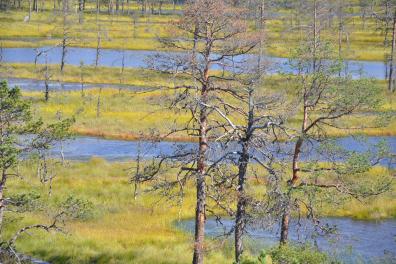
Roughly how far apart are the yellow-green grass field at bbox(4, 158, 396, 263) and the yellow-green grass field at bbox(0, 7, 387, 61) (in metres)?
53.3

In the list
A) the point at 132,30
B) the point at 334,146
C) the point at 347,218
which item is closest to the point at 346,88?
the point at 334,146

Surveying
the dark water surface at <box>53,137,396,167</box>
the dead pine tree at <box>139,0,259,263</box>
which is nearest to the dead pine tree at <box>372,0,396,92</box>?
the dark water surface at <box>53,137,396,167</box>

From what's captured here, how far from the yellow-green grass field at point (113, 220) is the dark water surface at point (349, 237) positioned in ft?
2.98

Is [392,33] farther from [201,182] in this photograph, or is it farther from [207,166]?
[201,182]

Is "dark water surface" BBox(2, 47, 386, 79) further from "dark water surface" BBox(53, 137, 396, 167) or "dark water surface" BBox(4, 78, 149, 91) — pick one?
"dark water surface" BBox(53, 137, 396, 167)

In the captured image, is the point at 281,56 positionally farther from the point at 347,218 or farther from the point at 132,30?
the point at 347,218

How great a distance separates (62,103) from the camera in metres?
58.8

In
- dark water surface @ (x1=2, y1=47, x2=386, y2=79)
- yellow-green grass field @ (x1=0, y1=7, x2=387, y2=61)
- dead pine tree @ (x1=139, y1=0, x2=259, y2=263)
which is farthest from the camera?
yellow-green grass field @ (x1=0, y1=7, x2=387, y2=61)

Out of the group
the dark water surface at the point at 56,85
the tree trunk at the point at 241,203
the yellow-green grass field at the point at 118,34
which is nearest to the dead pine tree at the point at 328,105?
the tree trunk at the point at 241,203

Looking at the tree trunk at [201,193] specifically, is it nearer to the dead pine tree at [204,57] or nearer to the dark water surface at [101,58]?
the dead pine tree at [204,57]

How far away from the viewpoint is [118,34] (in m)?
106

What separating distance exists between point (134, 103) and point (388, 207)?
103ft

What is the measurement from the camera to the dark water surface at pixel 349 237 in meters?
27.1

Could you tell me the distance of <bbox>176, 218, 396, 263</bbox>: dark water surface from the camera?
27.1m
